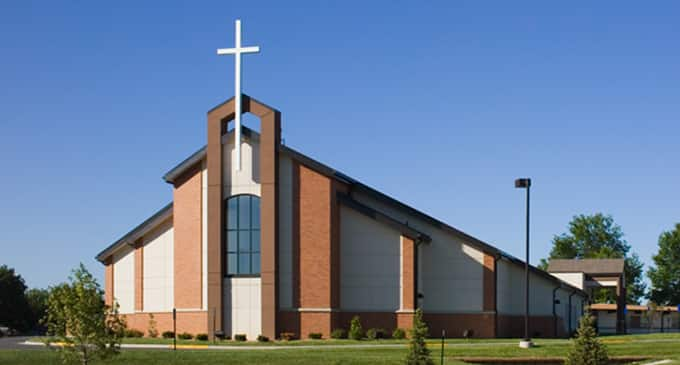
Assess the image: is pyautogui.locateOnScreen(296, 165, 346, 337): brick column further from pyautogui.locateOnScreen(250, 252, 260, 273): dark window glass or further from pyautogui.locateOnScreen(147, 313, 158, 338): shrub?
pyautogui.locateOnScreen(147, 313, 158, 338): shrub

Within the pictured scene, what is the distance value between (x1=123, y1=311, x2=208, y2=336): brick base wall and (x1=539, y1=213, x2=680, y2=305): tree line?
62.9 meters

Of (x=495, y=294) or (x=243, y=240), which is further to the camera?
(x=495, y=294)

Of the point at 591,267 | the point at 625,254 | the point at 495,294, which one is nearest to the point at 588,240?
the point at 625,254

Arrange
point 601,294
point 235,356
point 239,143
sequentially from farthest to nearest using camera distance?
point 601,294 → point 239,143 → point 235,356

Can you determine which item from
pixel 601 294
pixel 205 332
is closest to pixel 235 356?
pixel 205 332

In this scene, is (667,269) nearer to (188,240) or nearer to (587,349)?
(188,240)

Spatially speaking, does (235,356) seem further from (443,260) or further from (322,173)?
(443,260)

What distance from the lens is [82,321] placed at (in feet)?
93.8

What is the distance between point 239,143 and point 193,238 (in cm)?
615

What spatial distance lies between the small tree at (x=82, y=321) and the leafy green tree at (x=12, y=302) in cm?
5454

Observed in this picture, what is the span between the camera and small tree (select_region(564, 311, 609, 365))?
974 inches

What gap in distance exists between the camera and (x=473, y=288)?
55.2 metres

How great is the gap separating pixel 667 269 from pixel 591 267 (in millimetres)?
31573

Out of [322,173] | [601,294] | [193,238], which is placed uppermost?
[322,173]
